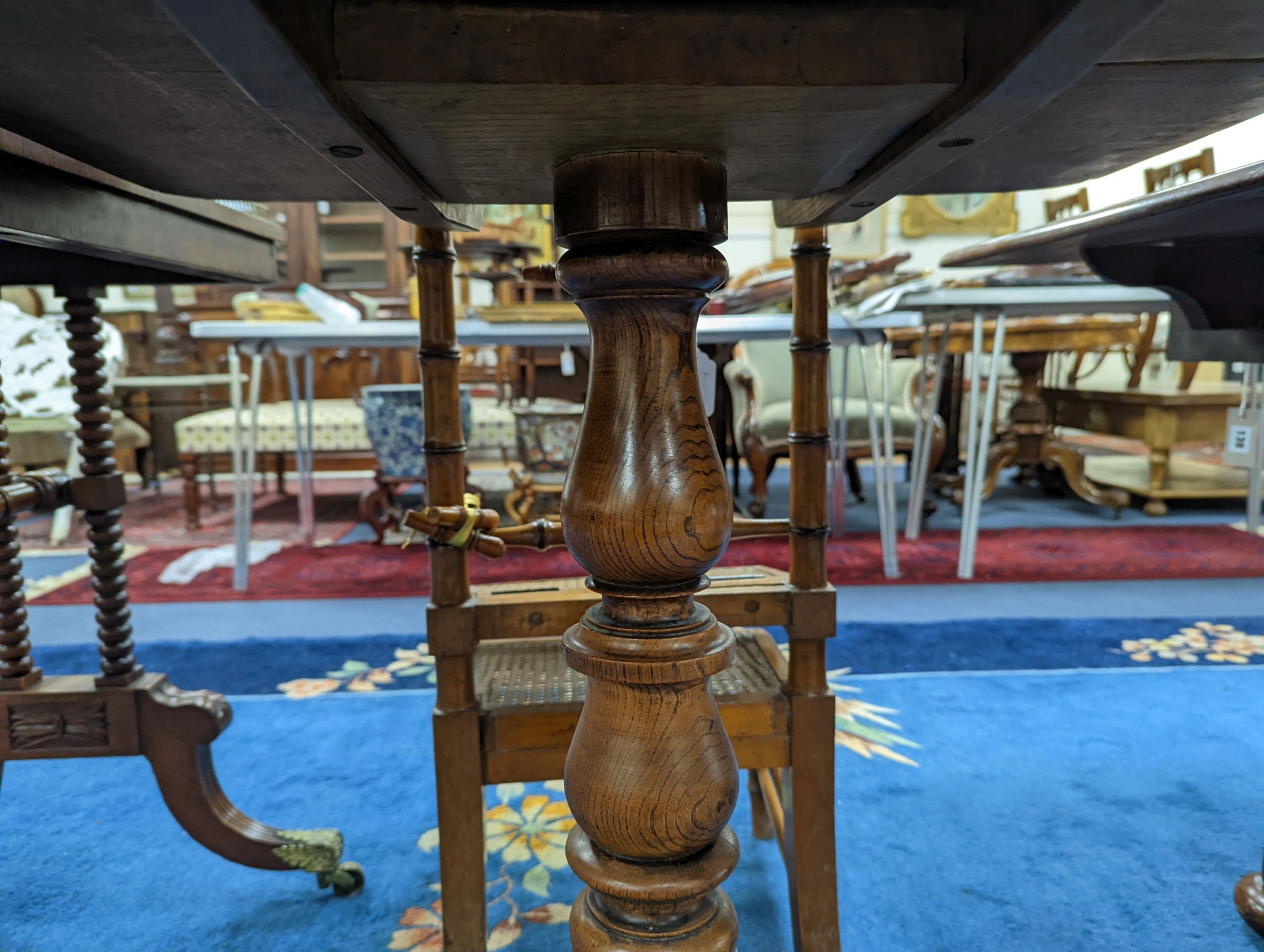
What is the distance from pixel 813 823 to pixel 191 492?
292 centimetres

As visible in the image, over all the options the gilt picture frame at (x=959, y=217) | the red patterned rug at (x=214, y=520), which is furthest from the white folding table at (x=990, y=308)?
the gilt picture frame at (x=959, y=217)

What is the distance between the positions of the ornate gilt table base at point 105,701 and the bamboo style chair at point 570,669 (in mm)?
259

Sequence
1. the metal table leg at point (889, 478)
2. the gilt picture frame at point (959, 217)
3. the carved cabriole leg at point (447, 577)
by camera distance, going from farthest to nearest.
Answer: the gilt picture frame at point (959, 217) < the metal table leg at point (889, 478) < the carved cabriole leg at point (447, 577)

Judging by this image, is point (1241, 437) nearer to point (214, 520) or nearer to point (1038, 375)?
point (1038, 375)

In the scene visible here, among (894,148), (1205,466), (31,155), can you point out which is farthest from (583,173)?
(1205,466)

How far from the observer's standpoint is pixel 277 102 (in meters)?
0.37

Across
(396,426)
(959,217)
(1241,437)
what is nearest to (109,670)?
(396,426)

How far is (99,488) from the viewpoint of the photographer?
947mm

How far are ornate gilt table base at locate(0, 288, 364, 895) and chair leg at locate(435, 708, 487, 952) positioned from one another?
0.70 ft

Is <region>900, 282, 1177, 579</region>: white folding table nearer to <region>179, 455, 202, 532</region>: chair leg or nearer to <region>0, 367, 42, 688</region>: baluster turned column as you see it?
<region>0, 367, 42, 688</region>: baluster turned column

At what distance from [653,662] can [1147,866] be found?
81 cm

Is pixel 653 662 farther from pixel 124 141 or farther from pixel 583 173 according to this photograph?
pixel 124 141

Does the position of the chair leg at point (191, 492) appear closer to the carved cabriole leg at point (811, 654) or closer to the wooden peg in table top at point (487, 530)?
the wooden peg in table top at point (487, 530)

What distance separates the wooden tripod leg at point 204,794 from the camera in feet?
3.03
